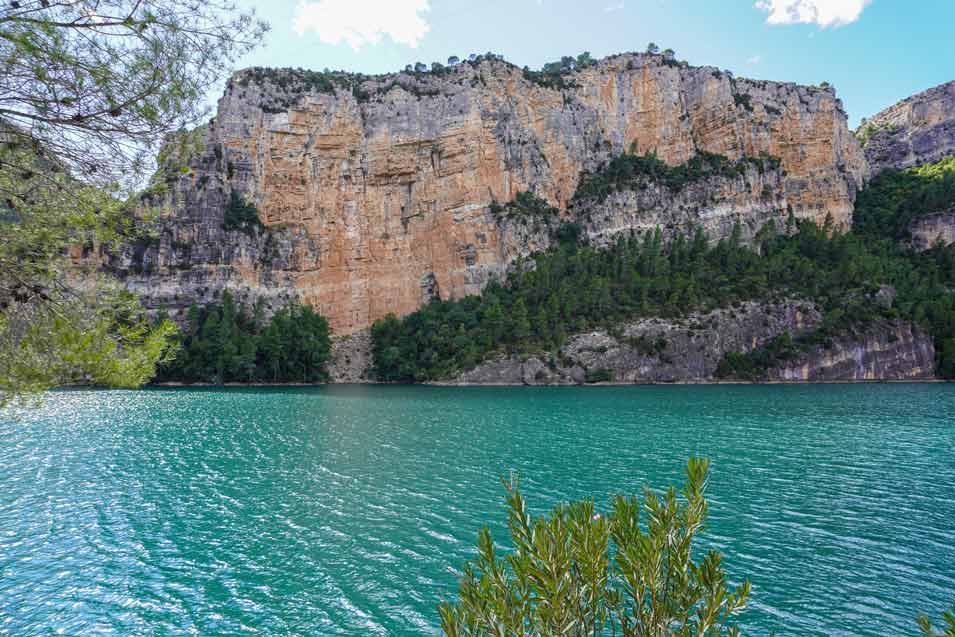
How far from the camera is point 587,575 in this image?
3.21 meters

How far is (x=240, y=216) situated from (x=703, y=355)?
252ft

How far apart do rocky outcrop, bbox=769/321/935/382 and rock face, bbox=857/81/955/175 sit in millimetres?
70157

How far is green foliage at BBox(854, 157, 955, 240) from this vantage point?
8831cm

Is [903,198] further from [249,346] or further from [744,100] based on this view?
[249,346]

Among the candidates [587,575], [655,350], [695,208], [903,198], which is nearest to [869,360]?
[655,350]

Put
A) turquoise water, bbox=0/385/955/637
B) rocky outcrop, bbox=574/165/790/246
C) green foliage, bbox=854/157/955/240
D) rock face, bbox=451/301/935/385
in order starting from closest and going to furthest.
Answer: turquoise water, bbox=0/385/955/637 < rock face, bbox=451/301/935/385 < green foliage, bbox=854/157/955/240 < rocky outcrop, bbox=574/165/790/246

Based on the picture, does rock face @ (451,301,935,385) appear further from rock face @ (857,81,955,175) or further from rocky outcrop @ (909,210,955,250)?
rock face @ (857,81,955,175)

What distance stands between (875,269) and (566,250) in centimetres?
4772

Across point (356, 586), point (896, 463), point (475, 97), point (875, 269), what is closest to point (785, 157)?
point (875, 269)

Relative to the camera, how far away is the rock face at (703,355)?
224 feet

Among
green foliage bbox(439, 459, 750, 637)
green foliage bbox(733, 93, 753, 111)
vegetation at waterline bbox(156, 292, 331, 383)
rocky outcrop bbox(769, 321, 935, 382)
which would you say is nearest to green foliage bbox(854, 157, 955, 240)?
green foliage bbox(733, 93, 753, 111)

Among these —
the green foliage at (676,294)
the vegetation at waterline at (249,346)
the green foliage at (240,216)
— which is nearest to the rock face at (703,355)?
the green foliage at (676,294)

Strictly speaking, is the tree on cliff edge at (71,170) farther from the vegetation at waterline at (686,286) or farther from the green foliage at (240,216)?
the green foliage at (240,216)

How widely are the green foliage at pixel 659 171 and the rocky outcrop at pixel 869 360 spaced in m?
38.8
